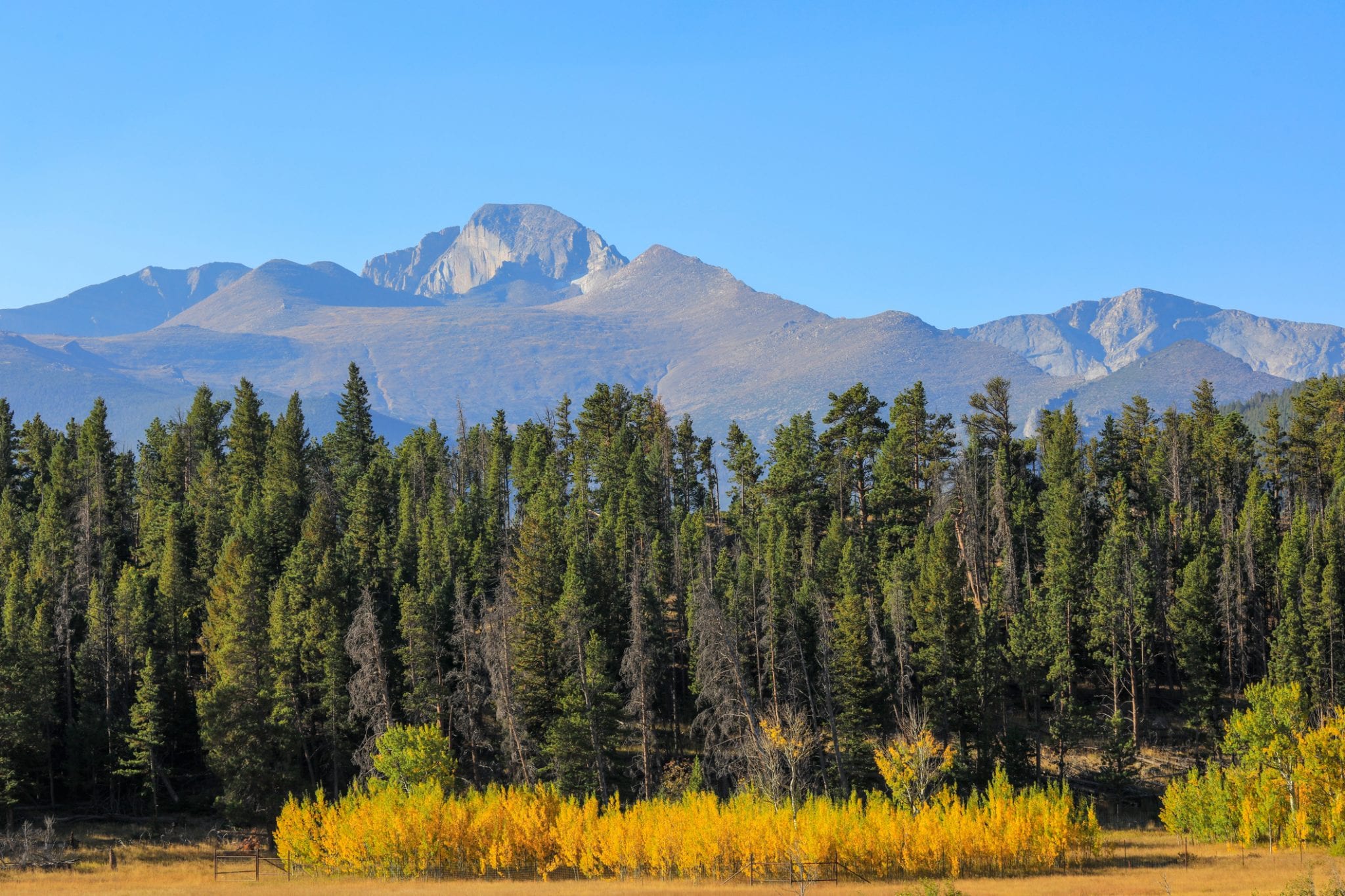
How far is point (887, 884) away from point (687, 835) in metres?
8.26

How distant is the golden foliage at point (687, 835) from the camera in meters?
50.4

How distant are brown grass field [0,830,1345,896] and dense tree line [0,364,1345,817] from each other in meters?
9.70

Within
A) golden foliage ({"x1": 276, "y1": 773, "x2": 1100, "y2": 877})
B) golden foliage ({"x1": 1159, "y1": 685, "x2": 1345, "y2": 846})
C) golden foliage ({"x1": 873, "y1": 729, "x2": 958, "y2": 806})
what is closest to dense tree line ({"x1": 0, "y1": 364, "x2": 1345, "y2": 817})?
golden foliage ({"x1": 873, "y1": 729, "x2": 958, "y2": 806})

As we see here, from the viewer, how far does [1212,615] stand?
80188 mm

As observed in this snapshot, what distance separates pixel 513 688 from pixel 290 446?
44.7 metres

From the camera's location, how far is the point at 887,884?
159 ft

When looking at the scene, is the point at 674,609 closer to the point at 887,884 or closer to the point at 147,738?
the point at 147,738

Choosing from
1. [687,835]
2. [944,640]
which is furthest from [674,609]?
[687,835]

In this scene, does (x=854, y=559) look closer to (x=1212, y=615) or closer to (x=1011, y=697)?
(x=1011, y=697)

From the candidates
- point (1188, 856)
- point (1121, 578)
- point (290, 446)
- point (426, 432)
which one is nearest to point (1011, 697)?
point (1121, 578)

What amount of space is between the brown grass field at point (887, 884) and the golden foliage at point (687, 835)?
4.11ft

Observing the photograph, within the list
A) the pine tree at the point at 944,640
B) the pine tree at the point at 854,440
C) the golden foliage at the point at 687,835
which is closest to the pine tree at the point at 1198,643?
the pine tree at the point at 944,640

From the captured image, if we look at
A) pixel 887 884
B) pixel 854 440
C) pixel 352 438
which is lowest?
pixel 887 884

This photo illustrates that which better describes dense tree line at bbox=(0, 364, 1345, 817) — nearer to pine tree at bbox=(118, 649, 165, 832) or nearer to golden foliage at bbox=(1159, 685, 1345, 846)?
pine tree at bbox=(118, 649, 165, 832)
